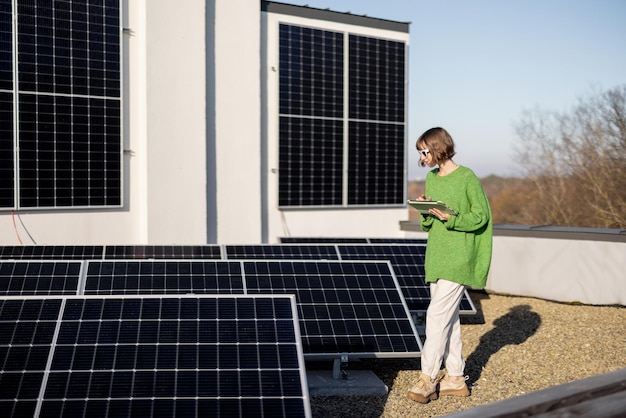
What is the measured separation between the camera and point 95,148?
1073cm

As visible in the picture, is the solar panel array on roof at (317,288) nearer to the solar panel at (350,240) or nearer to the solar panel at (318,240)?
the solar panel at (350,240)

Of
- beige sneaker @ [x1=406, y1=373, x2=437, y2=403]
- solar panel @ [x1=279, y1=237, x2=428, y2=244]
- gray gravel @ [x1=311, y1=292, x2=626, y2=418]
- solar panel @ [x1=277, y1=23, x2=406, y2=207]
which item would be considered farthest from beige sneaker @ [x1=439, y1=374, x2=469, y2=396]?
solar panel @ [x1=277, y1=23, x2=406, y2=207]

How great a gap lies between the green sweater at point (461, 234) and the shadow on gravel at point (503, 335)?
146cm

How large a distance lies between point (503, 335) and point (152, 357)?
550 centimetres

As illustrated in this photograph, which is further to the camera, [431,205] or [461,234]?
[461,234]

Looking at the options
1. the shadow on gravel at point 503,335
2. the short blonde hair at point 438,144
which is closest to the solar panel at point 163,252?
the shadow on gravel at point 503,335

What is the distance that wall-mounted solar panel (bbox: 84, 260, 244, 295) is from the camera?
21.9 feet

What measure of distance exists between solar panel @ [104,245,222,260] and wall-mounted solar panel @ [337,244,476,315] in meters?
1.71

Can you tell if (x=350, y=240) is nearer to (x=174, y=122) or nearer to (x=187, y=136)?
(x=187, y=136)

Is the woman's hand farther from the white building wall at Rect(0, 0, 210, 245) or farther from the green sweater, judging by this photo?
the white building wall at Rect(0, 0, 210, 245)

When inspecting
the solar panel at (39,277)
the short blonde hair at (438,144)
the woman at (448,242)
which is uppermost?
the short blonde hair at (438,144)

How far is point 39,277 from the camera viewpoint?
673 centimetres

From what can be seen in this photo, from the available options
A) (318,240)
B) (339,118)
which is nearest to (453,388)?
(318,240)

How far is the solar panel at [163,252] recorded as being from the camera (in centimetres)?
891
